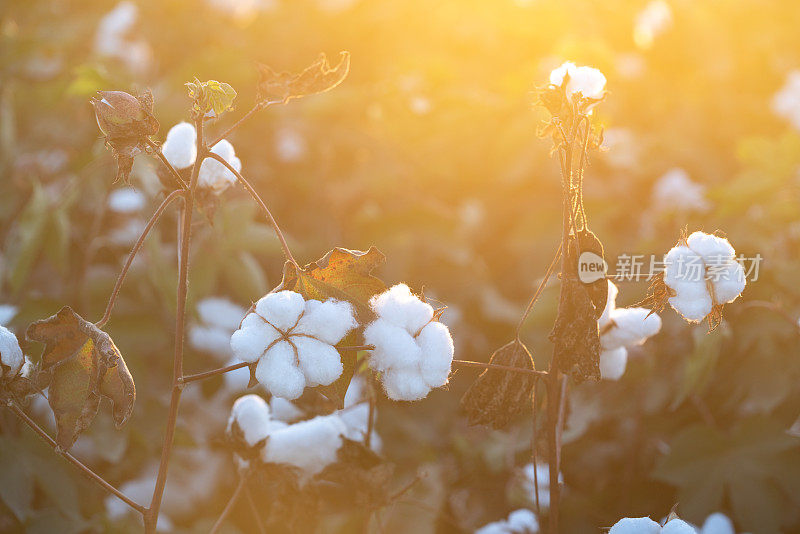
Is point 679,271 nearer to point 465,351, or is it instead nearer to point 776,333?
point 776,333

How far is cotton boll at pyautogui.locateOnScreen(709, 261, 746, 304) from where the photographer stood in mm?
594

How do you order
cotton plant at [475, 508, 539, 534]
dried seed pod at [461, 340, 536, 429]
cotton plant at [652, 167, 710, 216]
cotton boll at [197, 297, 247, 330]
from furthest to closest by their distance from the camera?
cotton plant at [652, 167, 710, 216] < cotton boll at [197, 297, 247, 330] < cotton plant at [475, 508, 539, 534] < dried seed pod at [461, 340, 536, 429]

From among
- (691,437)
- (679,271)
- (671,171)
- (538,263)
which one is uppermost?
(671,171)

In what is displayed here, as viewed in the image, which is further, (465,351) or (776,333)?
(465,351)

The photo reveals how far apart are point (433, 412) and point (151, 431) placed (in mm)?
575

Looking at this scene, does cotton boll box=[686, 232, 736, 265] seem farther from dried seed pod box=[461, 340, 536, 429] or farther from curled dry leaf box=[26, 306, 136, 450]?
curled dry leaf box=[26, 306, 136, 450]

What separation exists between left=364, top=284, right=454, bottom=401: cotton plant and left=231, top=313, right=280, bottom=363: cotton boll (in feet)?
0.25

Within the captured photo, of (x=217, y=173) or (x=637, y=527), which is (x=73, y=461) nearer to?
(x=217, y=173)

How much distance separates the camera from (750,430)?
118cm

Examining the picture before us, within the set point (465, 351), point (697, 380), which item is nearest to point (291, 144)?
point (465, 351)

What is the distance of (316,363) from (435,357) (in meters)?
0.09

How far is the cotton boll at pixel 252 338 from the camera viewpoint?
539 mm

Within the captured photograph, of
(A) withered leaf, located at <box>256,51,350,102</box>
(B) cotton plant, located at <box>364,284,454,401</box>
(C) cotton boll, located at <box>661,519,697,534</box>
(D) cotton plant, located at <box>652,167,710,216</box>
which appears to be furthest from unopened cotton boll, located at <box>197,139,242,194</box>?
(D) cotton plant, located at <box>652,167,710,216</box>

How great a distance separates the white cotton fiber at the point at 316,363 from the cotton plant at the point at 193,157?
22 cm
